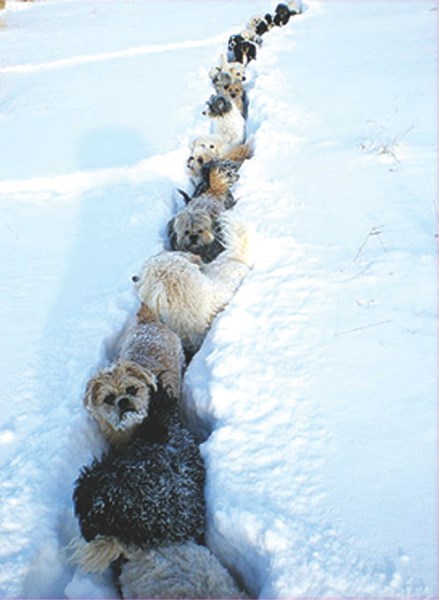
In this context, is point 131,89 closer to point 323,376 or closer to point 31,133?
point 31,133

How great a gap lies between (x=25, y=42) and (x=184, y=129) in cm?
1378

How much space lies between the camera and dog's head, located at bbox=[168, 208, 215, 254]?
4.73 meters

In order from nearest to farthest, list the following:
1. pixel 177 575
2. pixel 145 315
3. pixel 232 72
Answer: pixel 177 575, pixel 145 315, pixel 232 72

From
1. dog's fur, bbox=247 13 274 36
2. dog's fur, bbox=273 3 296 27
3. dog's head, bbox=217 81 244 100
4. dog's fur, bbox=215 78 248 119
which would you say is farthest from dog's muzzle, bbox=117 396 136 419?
dog's fur, bbox=273 3 296 27

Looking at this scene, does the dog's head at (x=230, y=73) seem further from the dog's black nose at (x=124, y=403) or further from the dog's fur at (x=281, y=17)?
the dog's black nose at (x=124, y=403)

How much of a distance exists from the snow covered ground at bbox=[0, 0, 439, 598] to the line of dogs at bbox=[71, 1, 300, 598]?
0.13 metres

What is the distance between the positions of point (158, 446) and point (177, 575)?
0.67 metres

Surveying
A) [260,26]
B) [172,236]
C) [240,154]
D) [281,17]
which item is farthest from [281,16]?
[172,236]

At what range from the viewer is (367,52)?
34.0 feet

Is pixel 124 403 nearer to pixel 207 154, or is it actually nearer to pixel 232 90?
pixel 207 154

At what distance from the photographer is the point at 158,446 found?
2.62 m

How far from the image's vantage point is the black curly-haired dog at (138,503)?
223cm

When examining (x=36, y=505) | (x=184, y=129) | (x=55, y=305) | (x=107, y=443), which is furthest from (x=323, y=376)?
(x=184, y=129)

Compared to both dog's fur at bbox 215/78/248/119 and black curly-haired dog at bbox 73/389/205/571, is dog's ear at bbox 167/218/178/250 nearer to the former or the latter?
black curly-haired dog at bbox 73/389/205/571
